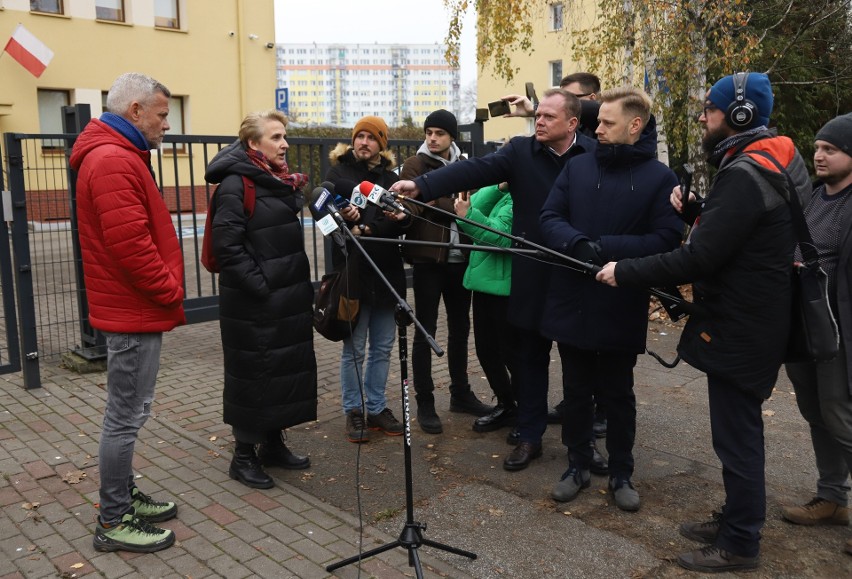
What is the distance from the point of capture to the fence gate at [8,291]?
5.89 metres

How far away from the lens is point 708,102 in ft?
11.5

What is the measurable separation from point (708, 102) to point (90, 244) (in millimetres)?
2957

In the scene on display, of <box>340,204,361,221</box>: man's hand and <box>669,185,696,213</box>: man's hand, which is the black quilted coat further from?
<box>669,185,696,213</box>: man's hand

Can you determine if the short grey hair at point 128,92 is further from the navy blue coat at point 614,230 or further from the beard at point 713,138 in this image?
the beard at point 713,138

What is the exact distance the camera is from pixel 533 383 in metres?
4.63

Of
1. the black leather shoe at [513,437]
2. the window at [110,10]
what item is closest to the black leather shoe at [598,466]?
the black leather shoe at [513,437]

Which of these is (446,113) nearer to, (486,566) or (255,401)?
(255,401)

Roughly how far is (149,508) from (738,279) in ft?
10.1

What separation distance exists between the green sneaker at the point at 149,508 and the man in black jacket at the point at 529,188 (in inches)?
76.1

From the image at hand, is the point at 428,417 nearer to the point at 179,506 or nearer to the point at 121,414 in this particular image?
the point at 179,506

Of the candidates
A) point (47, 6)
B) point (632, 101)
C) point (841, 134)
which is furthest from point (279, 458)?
point (47, 6)

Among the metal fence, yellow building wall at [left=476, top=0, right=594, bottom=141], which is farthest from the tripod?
yellow building wall at [left=476, top=0, right=594, bottom=141]

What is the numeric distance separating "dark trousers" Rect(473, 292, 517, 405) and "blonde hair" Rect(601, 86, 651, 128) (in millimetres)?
1584

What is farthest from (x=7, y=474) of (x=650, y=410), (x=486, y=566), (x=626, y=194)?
(x=650, y=410)
